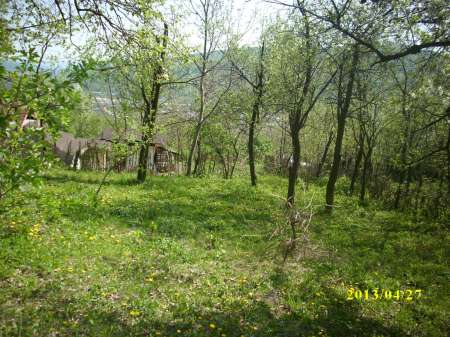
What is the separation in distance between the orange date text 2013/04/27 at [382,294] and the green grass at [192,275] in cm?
13

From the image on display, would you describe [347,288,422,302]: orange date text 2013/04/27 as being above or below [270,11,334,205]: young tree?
below

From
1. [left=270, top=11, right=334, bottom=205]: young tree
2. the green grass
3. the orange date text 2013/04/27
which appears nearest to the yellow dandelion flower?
the green grass

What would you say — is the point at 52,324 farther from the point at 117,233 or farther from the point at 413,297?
the point at 413,297

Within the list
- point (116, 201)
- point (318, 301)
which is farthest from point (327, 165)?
point (318, 301)

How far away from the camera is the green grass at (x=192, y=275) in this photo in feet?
17.4

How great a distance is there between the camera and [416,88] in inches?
431

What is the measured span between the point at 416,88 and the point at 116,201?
10877 mm

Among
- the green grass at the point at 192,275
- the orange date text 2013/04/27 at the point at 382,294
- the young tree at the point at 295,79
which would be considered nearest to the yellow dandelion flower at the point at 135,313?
the green grass at the point at 192,275

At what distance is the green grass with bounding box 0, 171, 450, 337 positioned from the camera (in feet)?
17.4

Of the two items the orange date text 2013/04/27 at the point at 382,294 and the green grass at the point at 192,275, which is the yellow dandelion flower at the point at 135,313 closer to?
the green grass at the point at 192,275

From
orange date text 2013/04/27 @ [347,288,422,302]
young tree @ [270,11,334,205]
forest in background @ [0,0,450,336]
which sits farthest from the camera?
young tree @ [270,11,334,205]

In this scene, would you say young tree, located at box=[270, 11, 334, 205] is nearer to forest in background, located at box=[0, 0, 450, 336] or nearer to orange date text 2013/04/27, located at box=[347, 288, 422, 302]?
forest in background, located at box=[0, 0, 450, 336]

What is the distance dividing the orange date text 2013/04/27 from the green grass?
0.13 m

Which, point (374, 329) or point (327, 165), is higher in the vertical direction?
point (327, 165)
